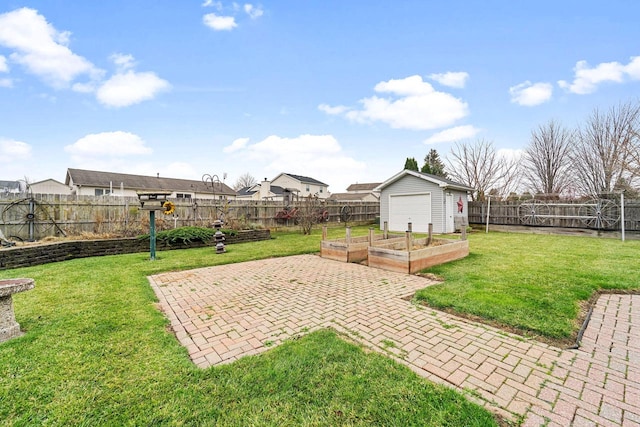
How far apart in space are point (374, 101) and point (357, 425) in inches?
655

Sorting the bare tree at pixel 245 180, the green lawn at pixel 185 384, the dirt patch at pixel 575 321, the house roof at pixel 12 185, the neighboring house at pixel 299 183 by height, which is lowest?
the dirt patch at pixel 575 321

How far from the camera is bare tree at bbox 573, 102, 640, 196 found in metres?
14.2

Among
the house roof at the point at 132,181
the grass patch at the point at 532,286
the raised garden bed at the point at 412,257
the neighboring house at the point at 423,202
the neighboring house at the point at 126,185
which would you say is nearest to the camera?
the grass patch at the point at 532,286

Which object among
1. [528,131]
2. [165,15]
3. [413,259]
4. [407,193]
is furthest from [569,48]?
[165,15]

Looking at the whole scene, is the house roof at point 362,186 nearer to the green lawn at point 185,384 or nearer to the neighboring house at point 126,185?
the neighboring house at point 126,185

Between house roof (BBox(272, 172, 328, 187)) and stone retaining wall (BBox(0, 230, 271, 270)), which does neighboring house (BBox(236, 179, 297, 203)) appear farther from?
stone retaining wall (BBox(0, 230, 271, 270))

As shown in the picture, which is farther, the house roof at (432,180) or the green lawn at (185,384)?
the house roof at (432,180)

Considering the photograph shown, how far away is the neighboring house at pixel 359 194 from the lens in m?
42.2

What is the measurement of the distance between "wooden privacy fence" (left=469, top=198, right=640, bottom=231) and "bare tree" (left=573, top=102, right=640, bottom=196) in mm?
2561

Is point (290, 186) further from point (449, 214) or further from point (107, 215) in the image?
point (107, 215)

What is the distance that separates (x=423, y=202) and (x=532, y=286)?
10292mm

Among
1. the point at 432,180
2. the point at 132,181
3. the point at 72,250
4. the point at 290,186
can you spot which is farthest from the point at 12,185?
the point at 290,186

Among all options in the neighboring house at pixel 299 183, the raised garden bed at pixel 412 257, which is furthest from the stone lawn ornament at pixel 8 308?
the neighboring house at pixel 299 183

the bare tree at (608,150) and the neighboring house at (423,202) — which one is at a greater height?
the bare tree at (608,150)
